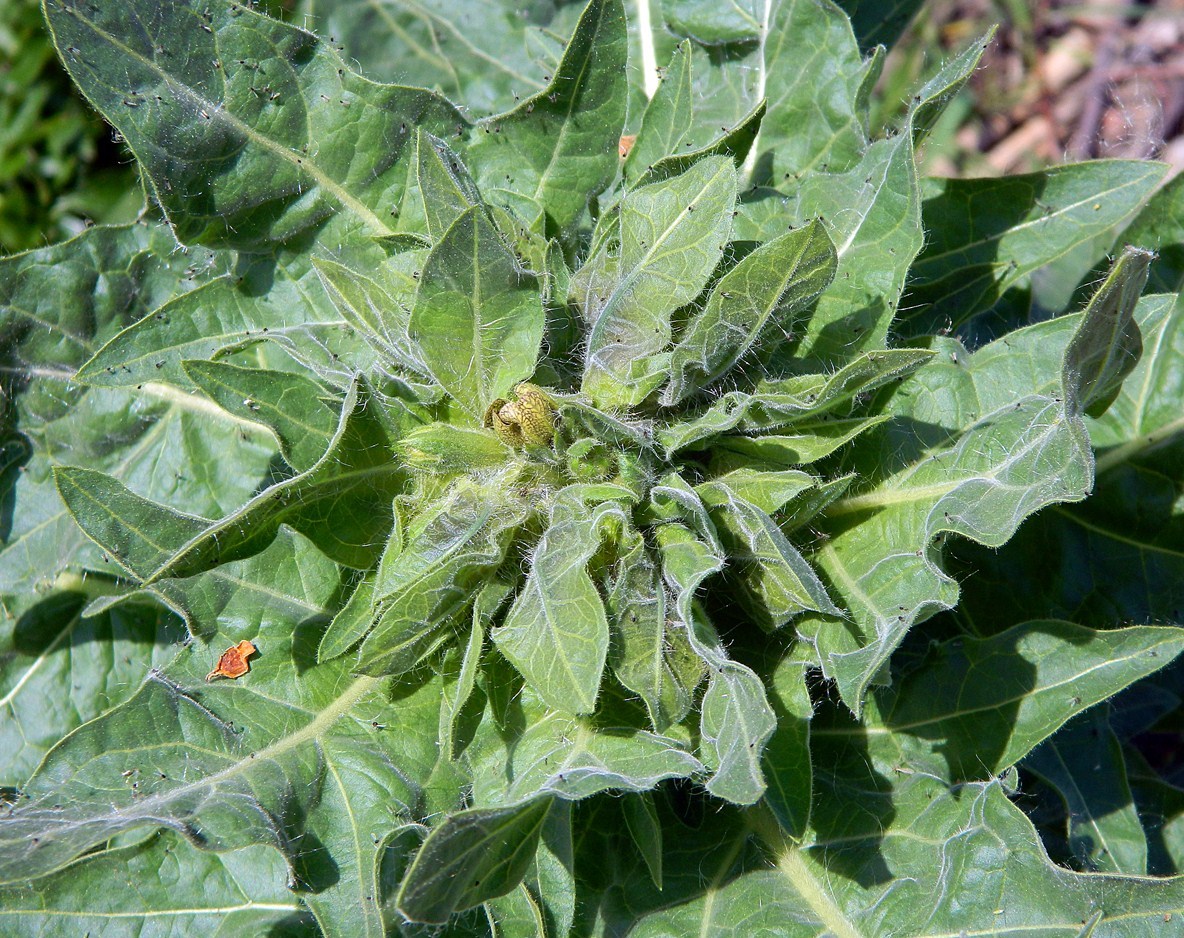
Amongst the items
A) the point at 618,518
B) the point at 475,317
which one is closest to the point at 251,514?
the point at 475,317

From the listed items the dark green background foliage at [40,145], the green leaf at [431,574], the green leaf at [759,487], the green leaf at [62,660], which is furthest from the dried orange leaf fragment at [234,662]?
the dark green background foliage at [40,145]

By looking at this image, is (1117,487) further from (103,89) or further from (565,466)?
(103,89)

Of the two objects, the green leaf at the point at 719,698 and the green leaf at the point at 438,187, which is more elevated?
the green leaf at the point at 438,187

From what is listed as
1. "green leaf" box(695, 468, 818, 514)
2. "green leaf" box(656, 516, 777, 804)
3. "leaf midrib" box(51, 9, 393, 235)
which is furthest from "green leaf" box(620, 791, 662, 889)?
"leaf midrib" box(51, 9, 393, 235)

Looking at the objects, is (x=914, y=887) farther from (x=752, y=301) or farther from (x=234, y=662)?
(x=234, y=662)

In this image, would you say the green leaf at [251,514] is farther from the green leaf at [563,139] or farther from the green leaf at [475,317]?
the green leaf at [563,139]

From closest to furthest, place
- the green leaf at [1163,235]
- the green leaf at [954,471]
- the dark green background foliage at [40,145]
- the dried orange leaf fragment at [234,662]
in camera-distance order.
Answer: the green leaf at [954,471]
the dried orange leaf fragment at [234,662]
the green leaf at [1163,235]
the dark green background foliage at [40,145]

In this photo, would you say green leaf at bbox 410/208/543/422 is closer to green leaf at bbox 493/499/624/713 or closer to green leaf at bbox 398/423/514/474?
green leaf at bbox 398/423/514/474
